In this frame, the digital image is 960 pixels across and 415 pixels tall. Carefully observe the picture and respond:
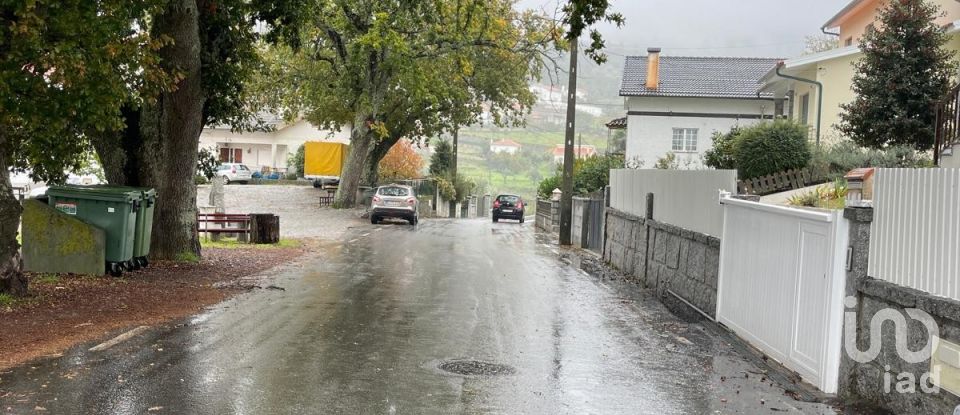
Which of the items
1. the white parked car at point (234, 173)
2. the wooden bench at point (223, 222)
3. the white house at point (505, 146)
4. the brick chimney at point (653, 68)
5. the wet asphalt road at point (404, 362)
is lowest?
the wet asphalt road at point (404, 362)

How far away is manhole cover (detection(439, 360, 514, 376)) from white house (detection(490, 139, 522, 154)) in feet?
313

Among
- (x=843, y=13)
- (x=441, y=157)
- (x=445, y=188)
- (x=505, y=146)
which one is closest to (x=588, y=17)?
(x=843, y=13)

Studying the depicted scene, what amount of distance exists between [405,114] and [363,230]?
1687 cm

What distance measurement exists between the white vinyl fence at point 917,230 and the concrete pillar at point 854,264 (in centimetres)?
7

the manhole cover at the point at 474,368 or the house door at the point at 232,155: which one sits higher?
the house door at the point at 232,155

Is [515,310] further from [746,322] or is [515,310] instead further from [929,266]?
[929,266]

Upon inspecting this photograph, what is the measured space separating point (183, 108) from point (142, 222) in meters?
2.56

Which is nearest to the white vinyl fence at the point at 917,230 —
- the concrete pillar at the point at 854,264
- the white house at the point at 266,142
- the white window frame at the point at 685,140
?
the concrete pillar at the point at 854,264

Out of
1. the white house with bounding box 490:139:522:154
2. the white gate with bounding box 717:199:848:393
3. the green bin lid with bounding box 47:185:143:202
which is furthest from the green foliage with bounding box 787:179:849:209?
the white house with bounding box 490:139:522:154

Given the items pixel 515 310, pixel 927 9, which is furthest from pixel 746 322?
pixel 927 9

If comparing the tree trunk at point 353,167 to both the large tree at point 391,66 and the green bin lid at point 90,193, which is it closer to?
the large tree at point 391,66

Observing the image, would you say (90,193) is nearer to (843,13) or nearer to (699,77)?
(843,13)

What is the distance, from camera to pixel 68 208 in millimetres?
12844

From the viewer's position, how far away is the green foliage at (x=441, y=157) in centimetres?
6159
